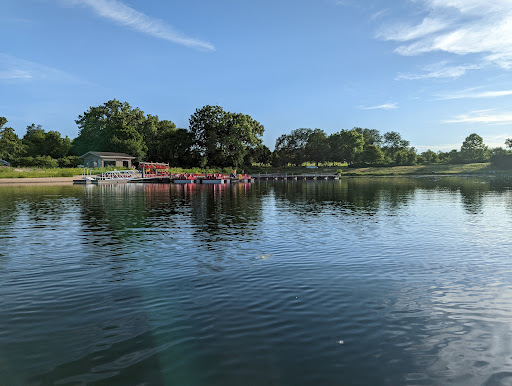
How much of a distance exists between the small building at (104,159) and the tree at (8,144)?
17.9 m

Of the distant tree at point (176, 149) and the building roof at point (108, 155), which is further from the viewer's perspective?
the distant tree at point (176, 149)

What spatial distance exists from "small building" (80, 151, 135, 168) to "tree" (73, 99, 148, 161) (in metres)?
6.86

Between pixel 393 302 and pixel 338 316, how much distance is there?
202cm

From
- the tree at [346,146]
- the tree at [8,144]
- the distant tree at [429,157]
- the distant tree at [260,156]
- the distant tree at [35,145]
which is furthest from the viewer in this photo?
the distant tree at [429,157]

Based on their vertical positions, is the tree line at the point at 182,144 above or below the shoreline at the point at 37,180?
above

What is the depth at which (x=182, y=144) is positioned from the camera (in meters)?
130

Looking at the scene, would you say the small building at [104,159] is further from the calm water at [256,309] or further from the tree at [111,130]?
the calm water at [256,309]

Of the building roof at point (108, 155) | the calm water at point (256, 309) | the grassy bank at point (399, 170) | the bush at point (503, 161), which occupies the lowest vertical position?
the calm water at point (256, 309)

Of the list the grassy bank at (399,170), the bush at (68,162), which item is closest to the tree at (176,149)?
the grassy bank at (399,170)

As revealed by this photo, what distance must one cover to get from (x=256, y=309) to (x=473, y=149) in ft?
624

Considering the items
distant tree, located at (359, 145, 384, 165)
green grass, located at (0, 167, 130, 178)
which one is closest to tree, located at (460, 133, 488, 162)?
distant tree, located at (359, 145, 384, 165)

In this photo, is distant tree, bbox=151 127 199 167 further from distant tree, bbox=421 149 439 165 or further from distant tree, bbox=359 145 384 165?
distant tree, bbox=421 149 439 165

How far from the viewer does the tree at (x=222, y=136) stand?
12556 centimetres

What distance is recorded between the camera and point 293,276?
1264cm
